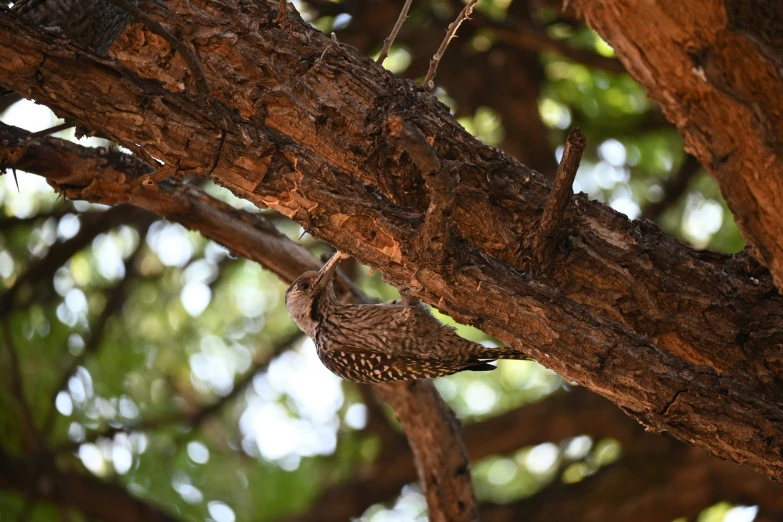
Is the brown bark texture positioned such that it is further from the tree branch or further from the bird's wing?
the tree branch

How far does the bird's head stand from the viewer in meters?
4.28

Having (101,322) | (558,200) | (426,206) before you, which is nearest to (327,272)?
(426,206)

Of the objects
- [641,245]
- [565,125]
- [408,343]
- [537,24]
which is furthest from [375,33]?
[641,245]

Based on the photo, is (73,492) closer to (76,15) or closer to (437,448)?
(437,448)

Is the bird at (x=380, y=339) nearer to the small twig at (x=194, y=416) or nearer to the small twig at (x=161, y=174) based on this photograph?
the small twig at (x=161, y=174)

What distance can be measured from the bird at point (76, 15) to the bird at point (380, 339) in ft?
5.02

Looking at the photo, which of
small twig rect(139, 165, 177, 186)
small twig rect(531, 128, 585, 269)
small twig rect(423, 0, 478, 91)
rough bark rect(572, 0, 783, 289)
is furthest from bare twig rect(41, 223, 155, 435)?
rough bark rect(572, 0, 783, 289)

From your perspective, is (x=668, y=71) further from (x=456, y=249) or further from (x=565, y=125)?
(x=565, y=125)

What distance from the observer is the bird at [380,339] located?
4.05 metres

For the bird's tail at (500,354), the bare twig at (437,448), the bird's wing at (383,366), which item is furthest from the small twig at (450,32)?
the bare twig at (437,448)

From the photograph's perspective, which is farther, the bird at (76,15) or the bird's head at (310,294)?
the bird's head at (310,294)

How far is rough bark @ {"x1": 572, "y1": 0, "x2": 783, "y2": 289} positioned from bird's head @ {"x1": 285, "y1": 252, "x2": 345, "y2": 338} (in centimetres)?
232

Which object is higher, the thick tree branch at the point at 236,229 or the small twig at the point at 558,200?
the thick tree branch at the point at 236,229

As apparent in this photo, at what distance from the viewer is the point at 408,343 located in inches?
164
